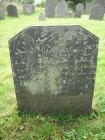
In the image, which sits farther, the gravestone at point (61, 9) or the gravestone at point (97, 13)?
the gravestone at point (61, 9)

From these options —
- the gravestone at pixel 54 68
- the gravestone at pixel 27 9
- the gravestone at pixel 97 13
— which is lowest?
the gravestone at pixel 27 9

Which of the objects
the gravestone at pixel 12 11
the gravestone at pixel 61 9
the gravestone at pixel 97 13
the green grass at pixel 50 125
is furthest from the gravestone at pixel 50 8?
the green grass at pixel 50 125

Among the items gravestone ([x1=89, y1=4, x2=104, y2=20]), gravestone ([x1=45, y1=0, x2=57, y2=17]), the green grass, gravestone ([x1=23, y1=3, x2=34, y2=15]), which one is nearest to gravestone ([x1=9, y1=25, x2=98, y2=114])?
the green grass

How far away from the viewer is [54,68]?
14.0ft

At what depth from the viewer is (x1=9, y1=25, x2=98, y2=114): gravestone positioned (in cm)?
402

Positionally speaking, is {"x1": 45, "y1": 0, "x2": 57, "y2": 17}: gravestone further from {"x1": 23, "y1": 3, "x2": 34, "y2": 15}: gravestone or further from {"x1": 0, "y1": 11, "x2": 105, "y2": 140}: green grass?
{"x1": 0, "y1": 11, "x2": 105, "y2": 140}: green grass

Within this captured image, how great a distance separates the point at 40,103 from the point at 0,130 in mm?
807

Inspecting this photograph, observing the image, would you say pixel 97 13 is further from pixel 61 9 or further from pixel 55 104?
pixel 55 104

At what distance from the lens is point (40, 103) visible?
458 centimetres

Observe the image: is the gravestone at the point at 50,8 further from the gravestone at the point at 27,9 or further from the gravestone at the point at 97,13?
the gravestone at the point at 97,13

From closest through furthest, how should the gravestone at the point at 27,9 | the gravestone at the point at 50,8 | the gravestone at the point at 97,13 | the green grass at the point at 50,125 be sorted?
the green grass at the point at 50,125 → the gravestone at the point at 97,13 → the gravestone at the point at 50,8 → the gravestone at the point at 27,9

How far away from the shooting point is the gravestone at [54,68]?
158 inches

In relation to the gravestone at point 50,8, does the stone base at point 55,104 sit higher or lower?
higher

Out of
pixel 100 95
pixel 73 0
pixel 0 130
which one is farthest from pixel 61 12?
pixel 0 130
